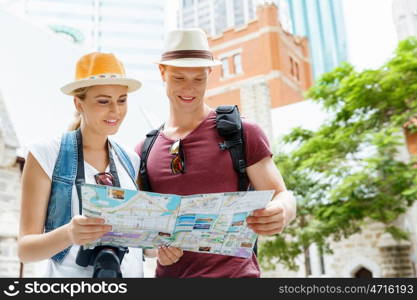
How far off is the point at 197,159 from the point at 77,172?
0.41 m

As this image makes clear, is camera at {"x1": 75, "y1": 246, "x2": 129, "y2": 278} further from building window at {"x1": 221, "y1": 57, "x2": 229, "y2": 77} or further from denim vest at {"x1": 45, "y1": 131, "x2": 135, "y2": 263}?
building window at {"x1": 221, "y1": 57, "x2": 229, "y2": 77}

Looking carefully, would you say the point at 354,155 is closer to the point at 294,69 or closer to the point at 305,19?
the point at 294,69

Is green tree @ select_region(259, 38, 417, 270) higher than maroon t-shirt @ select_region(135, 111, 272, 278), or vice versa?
green tree @ select_region(259, 38, 417, 270)

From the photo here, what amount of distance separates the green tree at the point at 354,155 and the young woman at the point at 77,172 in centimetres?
737

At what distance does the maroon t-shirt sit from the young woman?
4.4 inches

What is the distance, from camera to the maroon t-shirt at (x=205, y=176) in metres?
1.62

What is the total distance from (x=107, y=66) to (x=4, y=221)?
198 inches

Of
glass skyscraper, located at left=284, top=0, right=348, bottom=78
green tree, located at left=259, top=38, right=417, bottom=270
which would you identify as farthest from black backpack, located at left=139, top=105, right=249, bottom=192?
glass skyscraper, located at left=284, top=0, right=348, bottom=78

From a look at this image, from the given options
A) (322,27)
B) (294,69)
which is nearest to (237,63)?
(294,69)

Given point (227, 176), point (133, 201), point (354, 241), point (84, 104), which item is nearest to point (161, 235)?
point (133, 201)

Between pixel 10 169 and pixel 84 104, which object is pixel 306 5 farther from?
pixel 84 104

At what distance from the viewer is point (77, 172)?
1486 millimetres

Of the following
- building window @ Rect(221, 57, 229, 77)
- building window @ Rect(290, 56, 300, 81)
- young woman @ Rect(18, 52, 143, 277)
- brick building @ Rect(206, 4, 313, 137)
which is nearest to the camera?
young woman @ Rect(18, 52, 143, 277)

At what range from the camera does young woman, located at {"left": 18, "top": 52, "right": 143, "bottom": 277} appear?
1.37 meters
